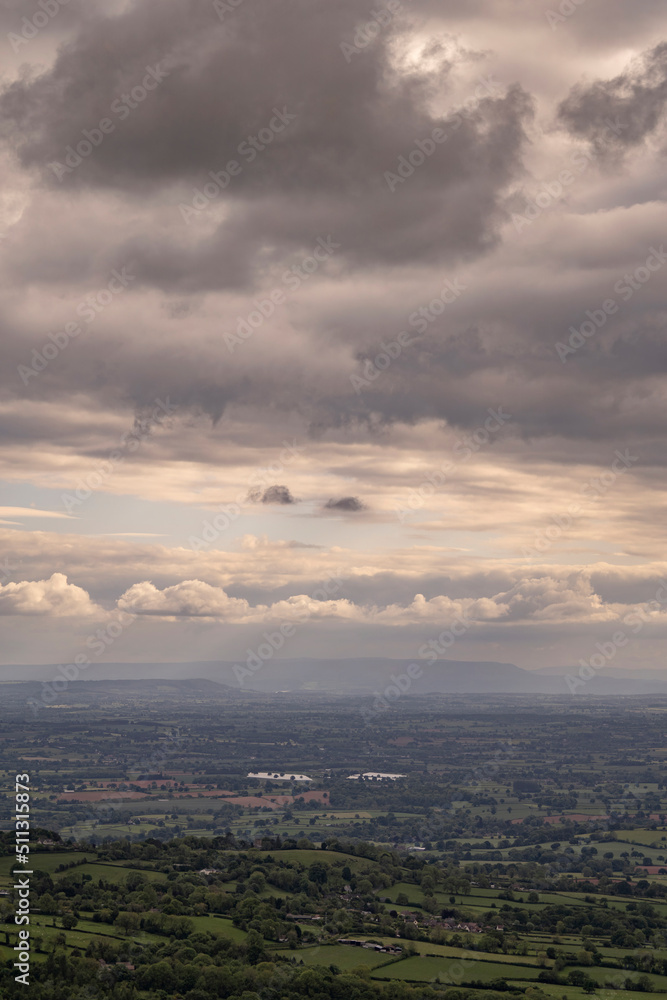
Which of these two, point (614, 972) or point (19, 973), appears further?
point (614, 972)

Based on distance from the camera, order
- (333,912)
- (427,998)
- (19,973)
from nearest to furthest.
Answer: (19,973), (427,998), (333,912)

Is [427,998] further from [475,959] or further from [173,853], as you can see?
[173,853]

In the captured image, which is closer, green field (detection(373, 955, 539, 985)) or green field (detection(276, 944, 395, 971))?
green field (detection(373, 955, 539, 985))

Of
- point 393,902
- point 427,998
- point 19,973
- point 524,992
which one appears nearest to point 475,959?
point 524,992

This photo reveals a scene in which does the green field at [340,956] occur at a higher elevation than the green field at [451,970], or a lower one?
higher

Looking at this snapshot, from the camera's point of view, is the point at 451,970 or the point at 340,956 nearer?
the point at 451,970

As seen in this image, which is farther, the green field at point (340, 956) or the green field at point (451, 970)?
the green field at point (340, 956)

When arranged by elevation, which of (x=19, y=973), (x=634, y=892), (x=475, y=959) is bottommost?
(x=634, y=892)

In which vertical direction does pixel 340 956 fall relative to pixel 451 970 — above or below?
above

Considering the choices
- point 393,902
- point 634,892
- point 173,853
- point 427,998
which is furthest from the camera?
point 634,892

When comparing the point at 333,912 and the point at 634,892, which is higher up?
the point at 333,912

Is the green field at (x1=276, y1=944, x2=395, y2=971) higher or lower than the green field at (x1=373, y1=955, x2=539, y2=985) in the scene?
higher
